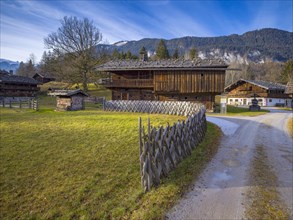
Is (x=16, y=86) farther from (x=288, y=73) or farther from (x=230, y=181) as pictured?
(x=288, y=73)

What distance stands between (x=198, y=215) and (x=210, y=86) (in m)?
25.3

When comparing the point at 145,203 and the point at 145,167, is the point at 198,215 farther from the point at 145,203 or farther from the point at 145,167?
the point at 145,167

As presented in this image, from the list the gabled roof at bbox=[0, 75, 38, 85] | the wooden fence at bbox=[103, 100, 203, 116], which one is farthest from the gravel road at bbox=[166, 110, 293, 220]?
the gabled roof at bbox=[0, 75, 38, 85]

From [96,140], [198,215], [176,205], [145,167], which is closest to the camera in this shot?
[198,215]

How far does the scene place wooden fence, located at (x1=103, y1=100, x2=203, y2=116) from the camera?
64.3ft

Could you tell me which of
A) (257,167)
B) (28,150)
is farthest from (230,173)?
(28,150)

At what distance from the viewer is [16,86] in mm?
43281

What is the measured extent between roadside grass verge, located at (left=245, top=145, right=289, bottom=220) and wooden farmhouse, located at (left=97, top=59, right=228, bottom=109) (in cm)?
2117

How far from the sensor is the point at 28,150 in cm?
1015

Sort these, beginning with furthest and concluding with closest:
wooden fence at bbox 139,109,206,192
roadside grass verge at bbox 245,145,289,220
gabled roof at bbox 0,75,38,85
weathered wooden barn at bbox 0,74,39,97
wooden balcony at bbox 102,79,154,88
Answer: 1. weathered wooden barn at bbox 0,74,39,97
2. gabled roof at bbox 0,75,38,85
3. wooden balcony at bbox 102,79,154,88
4. wooden fence at bbox 139,109,206,192
5. roadside grass verge at bbox 245,145,289,220

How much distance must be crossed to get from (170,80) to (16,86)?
115 feet

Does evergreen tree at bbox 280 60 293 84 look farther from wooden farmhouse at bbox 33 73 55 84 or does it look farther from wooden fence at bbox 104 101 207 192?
wooden farmhouse at bbox 33 73 55 84

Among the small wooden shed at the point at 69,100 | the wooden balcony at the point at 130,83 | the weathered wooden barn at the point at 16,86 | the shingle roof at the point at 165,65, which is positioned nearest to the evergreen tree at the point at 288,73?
the shingle roof at the point at 165,65

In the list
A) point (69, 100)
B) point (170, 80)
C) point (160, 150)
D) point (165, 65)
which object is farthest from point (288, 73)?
point (160, 150)
